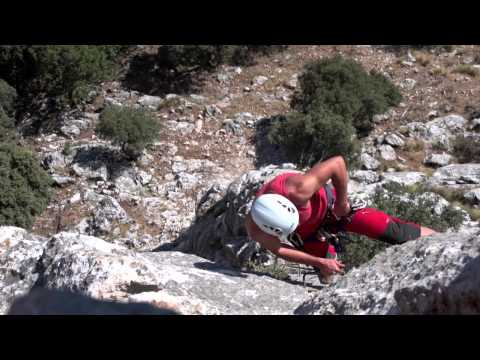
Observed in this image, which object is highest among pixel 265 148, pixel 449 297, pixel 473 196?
pixel 449 297

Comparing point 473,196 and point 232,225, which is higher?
point 232,225

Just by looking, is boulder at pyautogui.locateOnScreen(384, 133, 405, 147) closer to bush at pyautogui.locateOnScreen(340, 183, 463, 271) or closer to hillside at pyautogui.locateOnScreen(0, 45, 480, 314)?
hillside at pyautogui.locateOnScreen(0, 45, 480, 314)

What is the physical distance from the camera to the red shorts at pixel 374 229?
5.17 meters

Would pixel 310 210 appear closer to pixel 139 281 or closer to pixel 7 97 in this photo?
Answer: pixel 139 281

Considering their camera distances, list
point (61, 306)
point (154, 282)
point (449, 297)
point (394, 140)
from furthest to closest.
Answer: point (394, 140)
point (154, 282)
point (449, 297)
point (61, 306)

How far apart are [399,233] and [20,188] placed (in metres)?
10.3

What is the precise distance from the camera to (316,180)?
468cm

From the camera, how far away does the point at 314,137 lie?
1669 centimetres

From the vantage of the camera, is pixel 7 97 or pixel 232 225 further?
pixel 7 97

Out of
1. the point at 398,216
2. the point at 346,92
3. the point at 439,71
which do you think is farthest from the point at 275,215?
the point at 439,71

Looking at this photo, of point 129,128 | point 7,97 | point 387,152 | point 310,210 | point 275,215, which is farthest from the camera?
point 7,97
